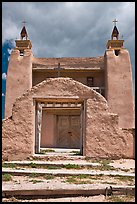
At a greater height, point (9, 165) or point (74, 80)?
point (74, 80)

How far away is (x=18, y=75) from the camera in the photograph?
2159 cm

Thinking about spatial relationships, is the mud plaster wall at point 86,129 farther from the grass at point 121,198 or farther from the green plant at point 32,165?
the grass at point 121,198

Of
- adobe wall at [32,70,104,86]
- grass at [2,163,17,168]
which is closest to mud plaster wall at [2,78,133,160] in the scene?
grass at [2,163,17,168]

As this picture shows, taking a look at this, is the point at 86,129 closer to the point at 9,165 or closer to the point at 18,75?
the point at 9,165

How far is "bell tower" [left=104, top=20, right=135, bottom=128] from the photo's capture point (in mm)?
20391

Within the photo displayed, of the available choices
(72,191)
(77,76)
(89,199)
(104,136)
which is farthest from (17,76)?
(89,199)

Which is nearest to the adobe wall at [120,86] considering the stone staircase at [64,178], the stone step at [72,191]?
the stone staircase at [64,178]

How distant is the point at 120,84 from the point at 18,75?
8.13 meters

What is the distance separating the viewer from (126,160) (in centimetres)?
1143

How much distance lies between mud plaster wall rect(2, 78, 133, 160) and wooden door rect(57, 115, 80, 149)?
9936mm

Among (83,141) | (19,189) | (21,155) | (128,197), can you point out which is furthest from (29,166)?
(128,197)

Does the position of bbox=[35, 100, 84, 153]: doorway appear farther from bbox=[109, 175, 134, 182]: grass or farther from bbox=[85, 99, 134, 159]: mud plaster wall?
bbox=[109, 175, 134, 182]: grass

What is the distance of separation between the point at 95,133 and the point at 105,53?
38.3 ft

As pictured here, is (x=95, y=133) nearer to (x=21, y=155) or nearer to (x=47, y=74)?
(x=21, y=155)
